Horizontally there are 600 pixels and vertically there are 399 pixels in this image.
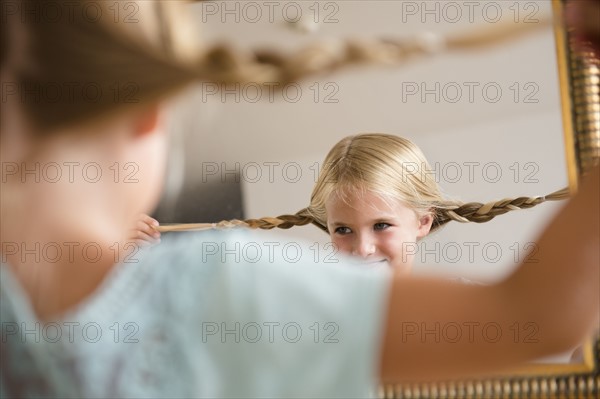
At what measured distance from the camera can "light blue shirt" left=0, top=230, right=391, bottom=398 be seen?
222 mm

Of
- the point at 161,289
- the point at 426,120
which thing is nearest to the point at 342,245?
the point at 426,120

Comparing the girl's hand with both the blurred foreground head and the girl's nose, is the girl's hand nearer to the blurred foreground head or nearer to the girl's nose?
the girl's nose

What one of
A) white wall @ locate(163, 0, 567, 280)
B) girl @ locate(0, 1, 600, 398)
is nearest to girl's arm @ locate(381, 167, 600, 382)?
girl @ locate(0, 1, 600, 398)

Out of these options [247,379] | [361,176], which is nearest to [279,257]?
[247,379]

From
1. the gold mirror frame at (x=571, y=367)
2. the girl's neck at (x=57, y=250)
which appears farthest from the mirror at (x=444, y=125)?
the girl's neck at (x=57, y=250)

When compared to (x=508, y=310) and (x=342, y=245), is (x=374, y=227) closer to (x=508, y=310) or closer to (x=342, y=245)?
(x=342, y=245)

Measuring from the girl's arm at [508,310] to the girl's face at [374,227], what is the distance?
40 cm

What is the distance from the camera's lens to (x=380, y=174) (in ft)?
2.15

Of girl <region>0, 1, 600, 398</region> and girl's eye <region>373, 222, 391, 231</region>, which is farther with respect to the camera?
girl's eye <region>373, 222, 391, 231</region>

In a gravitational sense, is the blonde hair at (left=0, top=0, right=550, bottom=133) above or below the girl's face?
above

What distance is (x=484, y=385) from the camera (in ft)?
2.00

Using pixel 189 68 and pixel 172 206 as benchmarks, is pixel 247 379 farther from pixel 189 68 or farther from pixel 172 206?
pixel 172 206

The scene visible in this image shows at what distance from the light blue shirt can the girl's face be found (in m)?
0.40

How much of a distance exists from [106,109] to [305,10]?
498 mm
